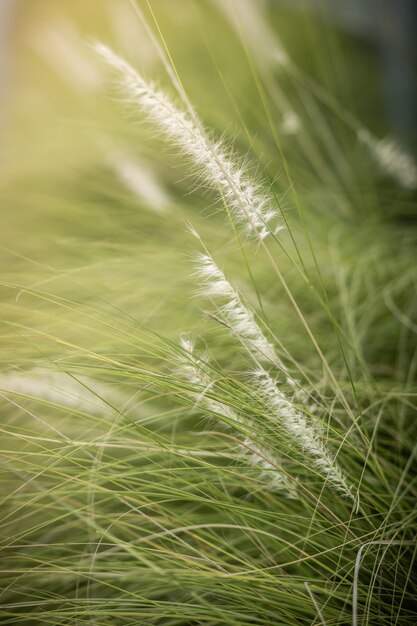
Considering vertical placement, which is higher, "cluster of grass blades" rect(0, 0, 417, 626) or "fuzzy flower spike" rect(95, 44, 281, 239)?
"fuzzy flower spike" rect(95, 44, 281, 239)

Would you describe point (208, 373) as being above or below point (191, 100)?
below

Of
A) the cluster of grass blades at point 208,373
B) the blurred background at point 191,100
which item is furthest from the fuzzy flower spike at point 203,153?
the blurred background at point 191,100

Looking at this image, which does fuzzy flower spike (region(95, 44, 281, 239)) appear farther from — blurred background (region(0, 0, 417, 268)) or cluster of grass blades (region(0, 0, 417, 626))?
blurred background (region(0, 0, 417, 268))

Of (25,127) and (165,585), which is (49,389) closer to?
(165,585)

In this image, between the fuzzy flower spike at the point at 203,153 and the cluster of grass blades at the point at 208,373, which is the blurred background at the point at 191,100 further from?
the fuzzy flower spike at the point at 203,153

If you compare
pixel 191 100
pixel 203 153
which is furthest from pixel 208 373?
pixel 191 100

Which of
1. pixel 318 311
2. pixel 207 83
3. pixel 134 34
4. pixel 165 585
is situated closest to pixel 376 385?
pixel 318 311

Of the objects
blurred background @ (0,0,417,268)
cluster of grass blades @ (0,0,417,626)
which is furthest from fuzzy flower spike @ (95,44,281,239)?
blurred background @ (0,0,417,268)

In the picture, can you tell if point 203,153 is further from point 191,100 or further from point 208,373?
point 191,100
